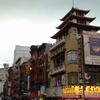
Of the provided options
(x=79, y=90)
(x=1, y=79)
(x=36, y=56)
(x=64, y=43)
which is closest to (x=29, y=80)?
(x=36, y=56)

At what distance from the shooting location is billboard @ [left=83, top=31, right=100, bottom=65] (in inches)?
1912

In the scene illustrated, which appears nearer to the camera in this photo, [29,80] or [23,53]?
[29,80]

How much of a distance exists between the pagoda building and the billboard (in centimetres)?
54

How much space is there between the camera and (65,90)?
50.2 metres

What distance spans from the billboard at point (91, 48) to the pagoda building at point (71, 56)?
1.77ft

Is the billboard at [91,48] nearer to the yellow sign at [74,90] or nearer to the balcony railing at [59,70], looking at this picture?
the yellow sign at [74,90]

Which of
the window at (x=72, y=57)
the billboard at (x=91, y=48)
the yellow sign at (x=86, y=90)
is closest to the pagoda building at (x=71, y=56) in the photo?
the window at (x=72, y=57)

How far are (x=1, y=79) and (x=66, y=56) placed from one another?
106 m

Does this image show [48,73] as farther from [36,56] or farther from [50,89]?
[36,56]

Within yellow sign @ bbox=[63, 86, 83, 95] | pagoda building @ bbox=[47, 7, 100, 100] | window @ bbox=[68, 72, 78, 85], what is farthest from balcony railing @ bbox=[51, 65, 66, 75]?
yellow sign @ bbox=[63, 86, 83, 95]

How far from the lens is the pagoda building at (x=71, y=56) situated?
48850 millimetres

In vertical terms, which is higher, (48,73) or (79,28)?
(79,28)

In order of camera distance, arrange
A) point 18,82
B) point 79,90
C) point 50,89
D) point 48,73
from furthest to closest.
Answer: point 18,82
point 48,73
point 50,89
point 79,90

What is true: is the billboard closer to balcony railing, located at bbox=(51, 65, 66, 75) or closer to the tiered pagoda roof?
the tiered pagoda roof
